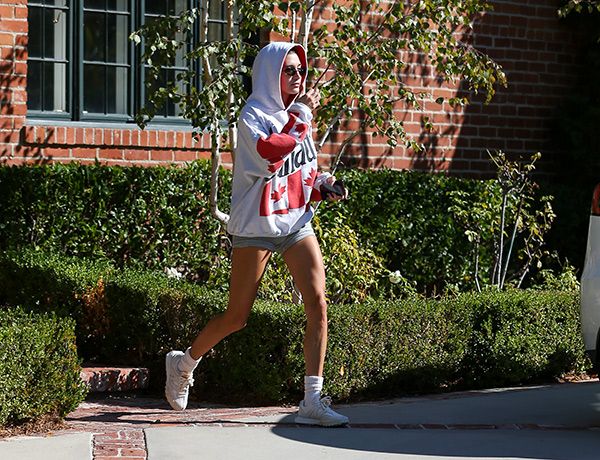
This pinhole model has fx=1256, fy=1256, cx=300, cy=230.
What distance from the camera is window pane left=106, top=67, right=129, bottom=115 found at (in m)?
10.4

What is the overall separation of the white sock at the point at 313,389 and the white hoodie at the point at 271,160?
0.80m

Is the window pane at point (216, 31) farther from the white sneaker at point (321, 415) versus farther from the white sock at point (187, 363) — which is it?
the white sneaker at point (321, 415)

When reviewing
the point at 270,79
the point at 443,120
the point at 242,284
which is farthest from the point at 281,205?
the point at 443,120

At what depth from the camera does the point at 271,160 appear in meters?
6.57

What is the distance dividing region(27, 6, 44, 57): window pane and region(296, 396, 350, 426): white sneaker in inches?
177

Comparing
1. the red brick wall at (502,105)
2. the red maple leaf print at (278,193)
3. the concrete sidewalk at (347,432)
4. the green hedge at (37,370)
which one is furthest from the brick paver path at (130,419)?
the red brick wall at (502,105)

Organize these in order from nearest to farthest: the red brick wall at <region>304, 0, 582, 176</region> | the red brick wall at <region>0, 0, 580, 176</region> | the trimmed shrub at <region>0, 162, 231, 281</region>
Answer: the trimmed shrub at <region>0, 162, 231, 281</region>, the red brick wall at <region>0, 0, 580, 176</region>, the red brick wall at <region>304, 0, 582, 176</region>

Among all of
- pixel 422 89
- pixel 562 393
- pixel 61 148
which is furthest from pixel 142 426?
pixel 422 89

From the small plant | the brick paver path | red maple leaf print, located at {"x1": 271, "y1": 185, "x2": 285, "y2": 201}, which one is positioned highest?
red maple leaf print, located at {"x1": 271, "y1": 185, "x2": 285, "y2": 201}

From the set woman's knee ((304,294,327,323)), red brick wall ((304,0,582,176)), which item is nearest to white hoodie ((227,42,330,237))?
woman's knee ((304,294,327,323))

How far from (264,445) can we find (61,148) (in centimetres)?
430

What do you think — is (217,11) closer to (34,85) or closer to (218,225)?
(34,85)

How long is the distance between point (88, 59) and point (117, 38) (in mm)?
314

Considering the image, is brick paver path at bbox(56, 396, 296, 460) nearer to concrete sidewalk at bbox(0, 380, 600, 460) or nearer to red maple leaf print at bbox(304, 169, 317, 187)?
concrete sidewalk at bbox(0, 380, 600, 460)
